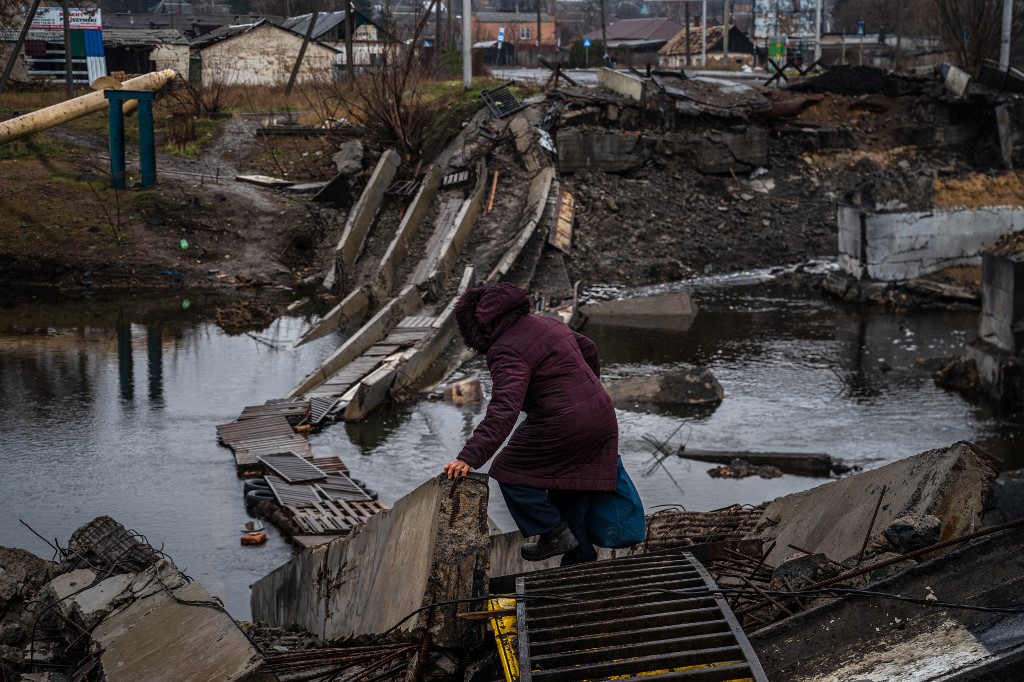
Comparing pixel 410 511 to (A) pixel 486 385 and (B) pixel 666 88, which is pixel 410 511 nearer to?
(A) pixel 486 385

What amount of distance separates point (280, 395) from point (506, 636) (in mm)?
9365

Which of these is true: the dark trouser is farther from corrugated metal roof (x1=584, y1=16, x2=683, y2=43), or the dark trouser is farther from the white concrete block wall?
corrugated metal roof (x1=584, y1=16, x2=683, y2=43)

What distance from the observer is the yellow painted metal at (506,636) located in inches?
136

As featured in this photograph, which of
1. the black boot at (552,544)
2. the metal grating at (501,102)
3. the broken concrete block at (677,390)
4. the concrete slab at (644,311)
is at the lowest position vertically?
the broken concrete block at (677,390)

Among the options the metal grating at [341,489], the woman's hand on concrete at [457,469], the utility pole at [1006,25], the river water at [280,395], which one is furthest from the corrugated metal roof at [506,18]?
the woman's hand on concrete at [457,469]

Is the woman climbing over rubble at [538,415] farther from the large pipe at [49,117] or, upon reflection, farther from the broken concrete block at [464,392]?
the large pipe at [49,117]

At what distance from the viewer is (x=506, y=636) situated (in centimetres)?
364

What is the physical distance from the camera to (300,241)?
19672 mm

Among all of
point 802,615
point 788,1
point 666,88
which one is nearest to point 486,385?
point 802,615

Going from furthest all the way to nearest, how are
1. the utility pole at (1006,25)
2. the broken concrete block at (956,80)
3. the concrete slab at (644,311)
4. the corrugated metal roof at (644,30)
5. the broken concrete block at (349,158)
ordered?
the corrugated metal roof at (644,30)
the utility pole at (1006,25)
the broken concrete block at (956,80)
the broken concrete block at (349,158)
the concrete slab at (644,311)

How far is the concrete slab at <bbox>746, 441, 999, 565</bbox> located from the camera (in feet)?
14.7

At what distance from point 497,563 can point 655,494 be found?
362 centimetres

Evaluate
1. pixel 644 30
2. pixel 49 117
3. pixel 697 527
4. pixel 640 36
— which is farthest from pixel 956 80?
pixel 644 30

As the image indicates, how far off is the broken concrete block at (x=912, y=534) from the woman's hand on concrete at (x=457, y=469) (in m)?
1.77
